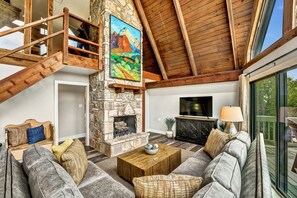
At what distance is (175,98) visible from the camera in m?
5.69

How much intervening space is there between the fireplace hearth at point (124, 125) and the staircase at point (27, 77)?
2.04 metres

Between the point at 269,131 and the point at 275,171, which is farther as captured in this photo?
the point at 269,131

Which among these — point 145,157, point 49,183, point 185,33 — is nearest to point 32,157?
point 49,183

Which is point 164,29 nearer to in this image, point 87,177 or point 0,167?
point 87,177

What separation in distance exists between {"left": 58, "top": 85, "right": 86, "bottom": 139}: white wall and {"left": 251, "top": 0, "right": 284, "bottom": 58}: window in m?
5.48

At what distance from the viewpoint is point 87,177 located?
179 centimetres

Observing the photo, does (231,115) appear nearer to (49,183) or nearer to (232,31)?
(232,31)

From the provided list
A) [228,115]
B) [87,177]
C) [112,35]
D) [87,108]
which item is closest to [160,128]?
[87,108]

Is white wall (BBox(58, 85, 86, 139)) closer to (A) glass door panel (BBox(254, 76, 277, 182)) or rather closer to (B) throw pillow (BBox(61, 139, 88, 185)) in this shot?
(B) throw pillow (BBox(61, 139, 88, 185))

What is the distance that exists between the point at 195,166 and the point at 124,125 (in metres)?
2.68

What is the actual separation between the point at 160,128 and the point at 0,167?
5.38m

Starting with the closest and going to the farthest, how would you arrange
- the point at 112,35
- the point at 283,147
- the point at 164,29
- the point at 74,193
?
the point at 74,193, the point at 283,147, the point at 112,35, the point at 164,29

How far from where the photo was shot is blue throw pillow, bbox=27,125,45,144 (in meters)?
3.09

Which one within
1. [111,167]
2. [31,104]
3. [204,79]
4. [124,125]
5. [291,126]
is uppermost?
[204,79]
